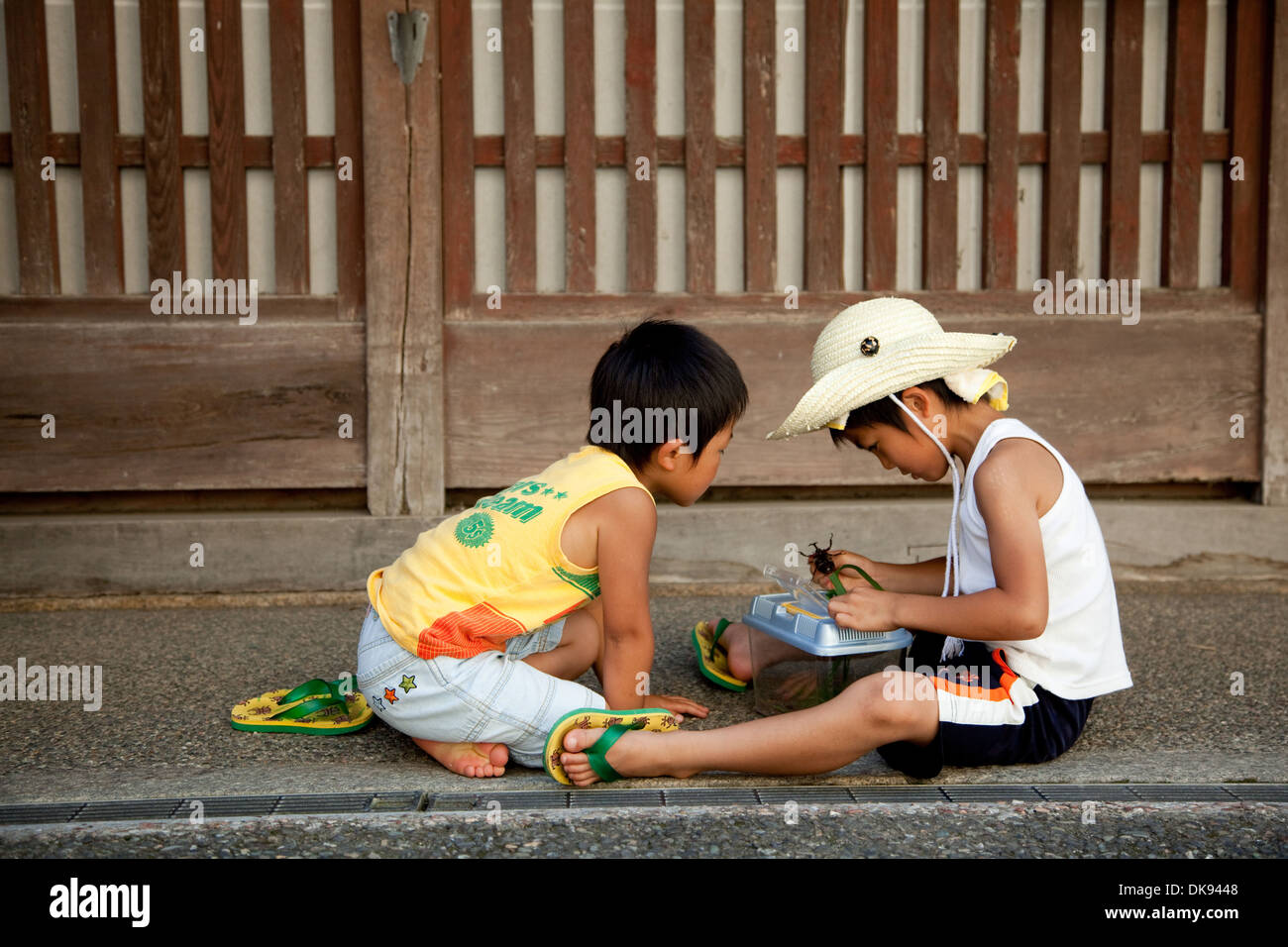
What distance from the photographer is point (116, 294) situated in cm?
388

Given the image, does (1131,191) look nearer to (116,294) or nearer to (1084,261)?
(1084,261)

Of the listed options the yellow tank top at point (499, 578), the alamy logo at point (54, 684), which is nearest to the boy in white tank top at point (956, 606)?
the yellow tank top at point (499, 578)

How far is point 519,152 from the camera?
390 centimetres

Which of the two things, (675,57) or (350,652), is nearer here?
(350,652)

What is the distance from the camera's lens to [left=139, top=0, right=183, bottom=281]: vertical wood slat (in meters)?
3.79

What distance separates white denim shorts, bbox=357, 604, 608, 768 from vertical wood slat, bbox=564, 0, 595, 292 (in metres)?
1.87

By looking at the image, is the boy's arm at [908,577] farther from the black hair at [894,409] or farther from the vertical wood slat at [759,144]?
the vertical wood slat at [759,144]

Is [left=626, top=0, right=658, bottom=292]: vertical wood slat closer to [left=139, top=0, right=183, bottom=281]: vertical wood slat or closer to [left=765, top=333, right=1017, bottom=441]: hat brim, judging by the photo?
[left=139, top=0, right=183, bottom=281]: vertical wood slat

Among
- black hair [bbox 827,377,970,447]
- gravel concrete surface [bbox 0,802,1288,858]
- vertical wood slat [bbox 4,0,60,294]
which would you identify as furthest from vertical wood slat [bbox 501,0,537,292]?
gravel concrete surface [bbox 0,802,1288,858]

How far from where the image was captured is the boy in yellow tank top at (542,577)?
233cm

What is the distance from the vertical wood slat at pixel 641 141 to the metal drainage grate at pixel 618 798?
2.13 meters
